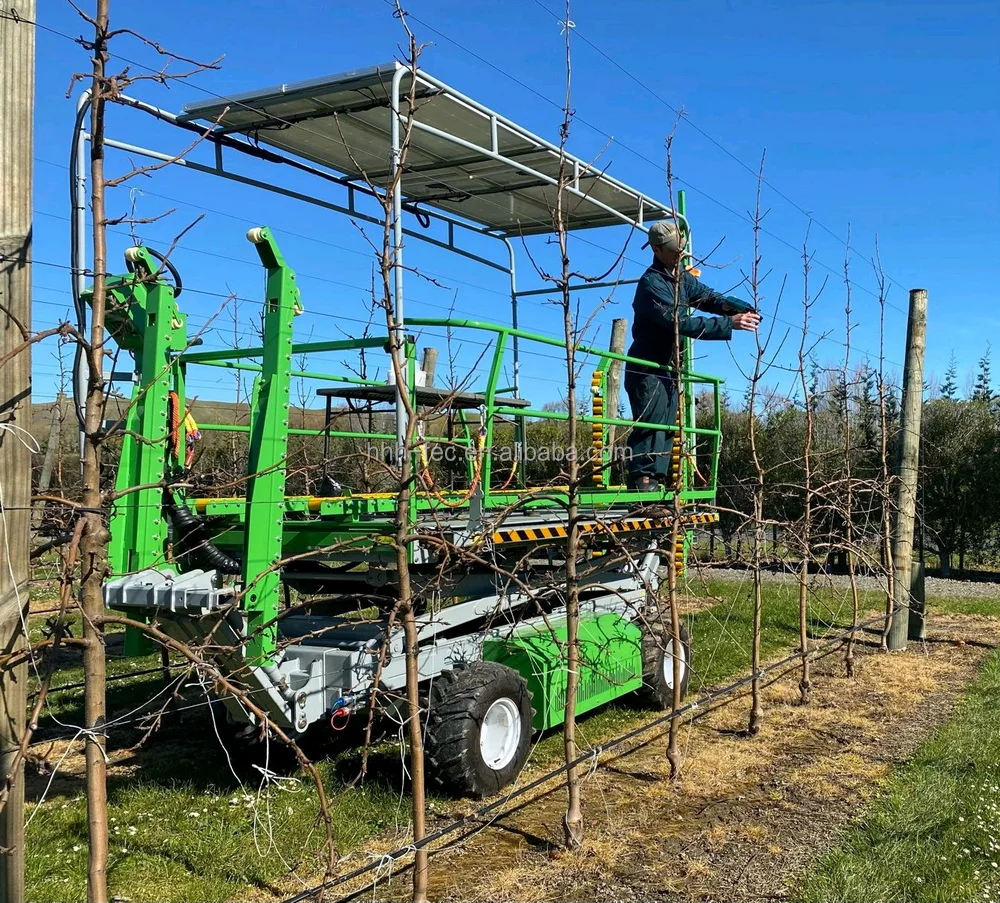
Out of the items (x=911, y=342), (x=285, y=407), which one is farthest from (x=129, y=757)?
(x=911, y=342)

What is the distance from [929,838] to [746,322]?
3.69 m

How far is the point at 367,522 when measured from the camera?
504cm

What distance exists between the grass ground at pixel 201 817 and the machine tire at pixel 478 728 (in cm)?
25

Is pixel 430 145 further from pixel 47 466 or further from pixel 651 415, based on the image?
pixel 47 466

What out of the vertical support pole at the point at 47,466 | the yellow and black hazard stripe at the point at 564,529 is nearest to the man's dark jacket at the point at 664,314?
the yellow and black hazard stripe at the point at 564,529

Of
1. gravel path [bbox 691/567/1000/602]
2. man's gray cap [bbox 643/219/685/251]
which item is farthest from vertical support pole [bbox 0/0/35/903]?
gravel path [bbox 691/567/1000/602]

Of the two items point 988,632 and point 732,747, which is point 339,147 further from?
point 988,632

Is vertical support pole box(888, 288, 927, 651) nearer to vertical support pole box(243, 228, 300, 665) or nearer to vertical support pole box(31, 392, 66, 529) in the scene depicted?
vertical support pole box(243, 228, 300, 665)

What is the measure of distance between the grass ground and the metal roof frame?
3.24m

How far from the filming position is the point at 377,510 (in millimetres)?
5449

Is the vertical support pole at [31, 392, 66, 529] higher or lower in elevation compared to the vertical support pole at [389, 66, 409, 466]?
lower

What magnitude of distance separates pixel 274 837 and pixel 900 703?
5.38m

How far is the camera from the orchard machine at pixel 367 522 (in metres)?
4.52

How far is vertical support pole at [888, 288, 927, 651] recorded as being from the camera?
9.82 m
